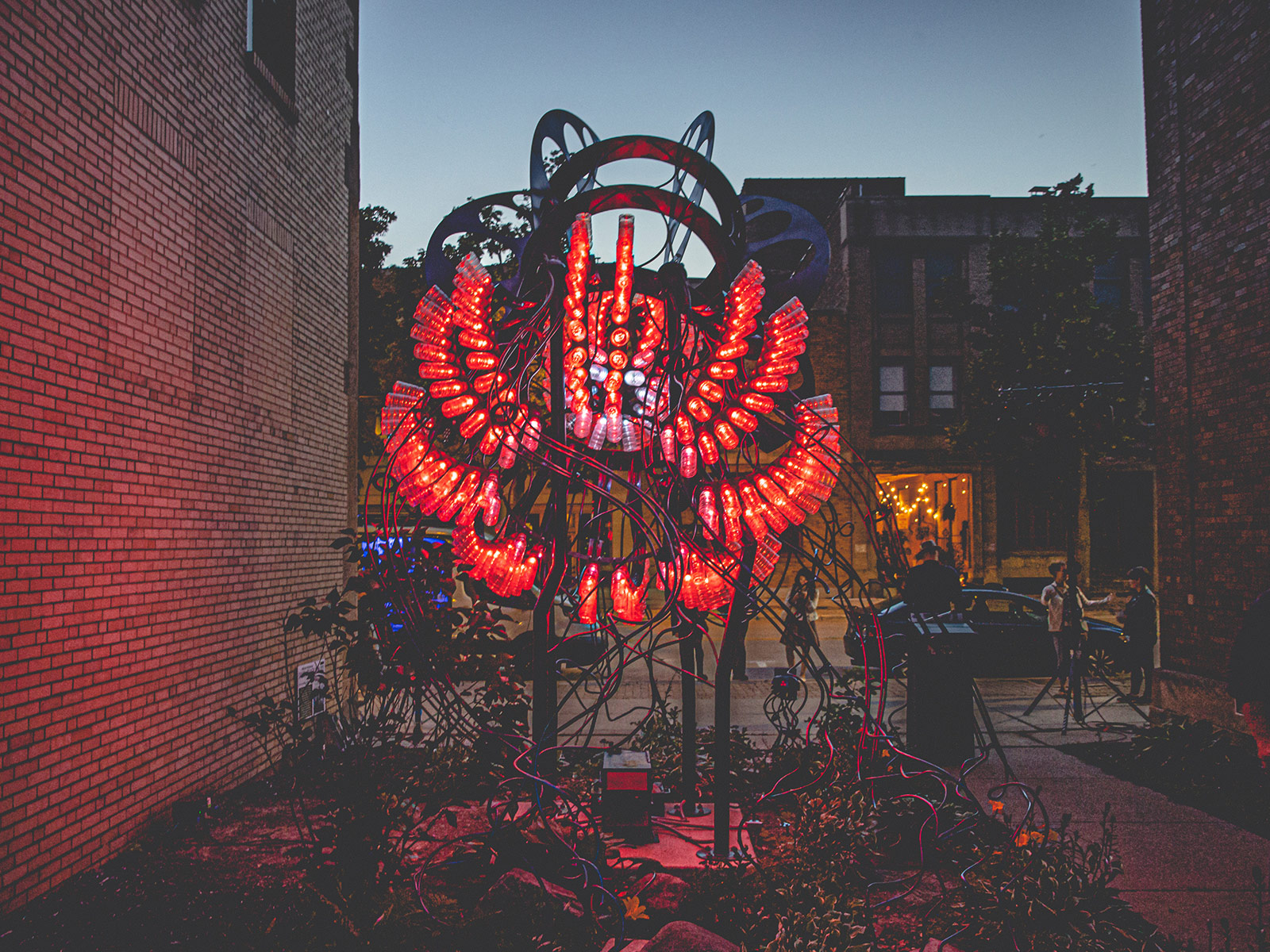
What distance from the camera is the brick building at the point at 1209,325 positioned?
258 inches

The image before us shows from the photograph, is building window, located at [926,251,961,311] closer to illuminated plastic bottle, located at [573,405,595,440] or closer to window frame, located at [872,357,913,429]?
window frame, located at [872,357,913,429]

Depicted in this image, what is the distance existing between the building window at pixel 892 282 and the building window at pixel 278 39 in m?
21.7

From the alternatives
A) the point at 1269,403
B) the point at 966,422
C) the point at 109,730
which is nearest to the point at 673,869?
the point at 109,730

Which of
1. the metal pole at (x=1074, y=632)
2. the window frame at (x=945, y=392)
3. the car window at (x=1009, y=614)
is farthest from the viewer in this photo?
the window frame at (x=945, y=392)

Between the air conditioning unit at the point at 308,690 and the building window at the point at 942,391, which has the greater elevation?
the building window at the point at 942,391

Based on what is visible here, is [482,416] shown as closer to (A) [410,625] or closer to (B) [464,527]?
(B) [464,527]

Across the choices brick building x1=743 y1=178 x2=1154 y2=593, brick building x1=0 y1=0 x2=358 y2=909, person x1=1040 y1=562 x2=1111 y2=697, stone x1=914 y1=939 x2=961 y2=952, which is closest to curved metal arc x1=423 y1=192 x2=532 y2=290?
brick building x1=0 y1=0 x2=358 y2=909

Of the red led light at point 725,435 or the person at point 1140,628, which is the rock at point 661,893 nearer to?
the red led light at point 725,435

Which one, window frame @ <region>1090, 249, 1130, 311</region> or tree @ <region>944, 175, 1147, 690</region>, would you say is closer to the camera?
tree @ <region>944, 175, 1147, 690</region>

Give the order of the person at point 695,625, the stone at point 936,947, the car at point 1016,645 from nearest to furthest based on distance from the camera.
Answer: the stone at point 936,947 → the person at point 695,625 → the car at point 1016,645

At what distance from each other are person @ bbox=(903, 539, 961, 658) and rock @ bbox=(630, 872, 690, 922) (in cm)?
201

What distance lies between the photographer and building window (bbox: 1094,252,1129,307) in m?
24.8

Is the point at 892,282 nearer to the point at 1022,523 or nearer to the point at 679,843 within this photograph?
the point at 1022,523

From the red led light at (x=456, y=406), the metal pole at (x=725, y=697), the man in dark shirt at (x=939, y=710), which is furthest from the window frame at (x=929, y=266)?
the red led light at (x=456, y=406)
